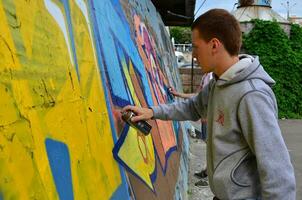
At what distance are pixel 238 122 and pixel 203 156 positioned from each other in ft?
22.9

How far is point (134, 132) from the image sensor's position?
3.40 m

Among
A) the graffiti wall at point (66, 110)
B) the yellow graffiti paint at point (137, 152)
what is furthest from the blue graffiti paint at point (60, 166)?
the yellow graffiti paint at point (137, 152)

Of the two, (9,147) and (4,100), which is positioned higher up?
(4,100)

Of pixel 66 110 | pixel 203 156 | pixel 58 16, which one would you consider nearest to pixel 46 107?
pixel 66 110

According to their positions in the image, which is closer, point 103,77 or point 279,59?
point 103,77

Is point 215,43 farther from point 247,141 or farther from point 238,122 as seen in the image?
point 247,141

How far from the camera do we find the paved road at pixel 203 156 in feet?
21.5

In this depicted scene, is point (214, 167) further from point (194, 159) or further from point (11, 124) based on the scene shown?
point (194, 159)

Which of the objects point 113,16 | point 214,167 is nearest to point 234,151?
point 214,167

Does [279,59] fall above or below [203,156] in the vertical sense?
above

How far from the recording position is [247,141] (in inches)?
94.8

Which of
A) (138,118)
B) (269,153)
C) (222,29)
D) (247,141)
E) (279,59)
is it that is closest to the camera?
(269,153)

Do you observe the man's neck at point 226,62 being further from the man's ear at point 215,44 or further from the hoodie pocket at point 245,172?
the hoodie pocket at point 245,172

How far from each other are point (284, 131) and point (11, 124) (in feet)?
47.7
